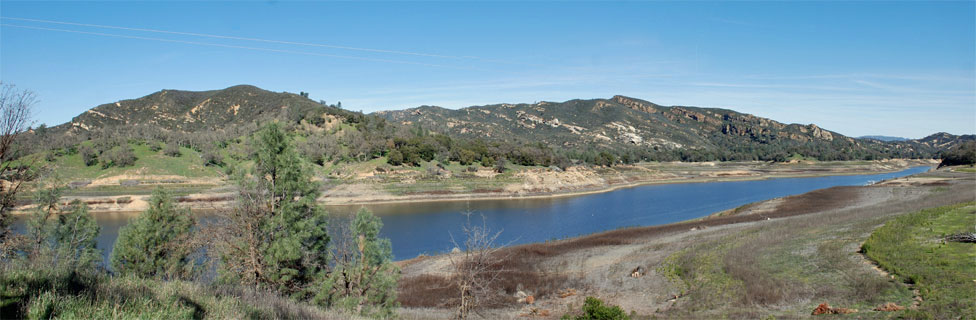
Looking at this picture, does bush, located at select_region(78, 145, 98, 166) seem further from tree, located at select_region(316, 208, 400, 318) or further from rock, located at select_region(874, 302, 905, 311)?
rock, located at select_region(874, 302, 905, 311)

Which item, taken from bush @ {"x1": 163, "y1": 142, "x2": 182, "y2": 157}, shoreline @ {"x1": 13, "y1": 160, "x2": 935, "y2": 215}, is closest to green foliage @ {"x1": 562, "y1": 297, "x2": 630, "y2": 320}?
shoreline @ {"x1": 13, "y1": 160, "x2": 935, "y2": 215}

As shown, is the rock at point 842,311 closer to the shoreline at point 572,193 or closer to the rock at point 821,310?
the rock at point 821,310

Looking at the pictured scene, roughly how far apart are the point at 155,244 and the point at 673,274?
2202 cm

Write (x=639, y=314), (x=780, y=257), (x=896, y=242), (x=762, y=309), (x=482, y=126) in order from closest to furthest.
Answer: (x=762, y=309) < (x=639, y=314) < (x=896, y=242) < (x=780, y=257) < (x=482, y=126)

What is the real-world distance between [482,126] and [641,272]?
580ft

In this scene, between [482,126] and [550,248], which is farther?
[482,126]

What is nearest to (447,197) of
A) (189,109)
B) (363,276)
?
(363,276)

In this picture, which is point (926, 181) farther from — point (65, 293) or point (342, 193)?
point (65, 293)

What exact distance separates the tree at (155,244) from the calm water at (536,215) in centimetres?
1486

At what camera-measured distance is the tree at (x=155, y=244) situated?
1858 cm

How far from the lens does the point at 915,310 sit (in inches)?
419

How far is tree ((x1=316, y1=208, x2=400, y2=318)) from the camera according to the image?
13.8 m

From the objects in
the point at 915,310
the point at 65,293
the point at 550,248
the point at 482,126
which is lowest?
the point at 550,248

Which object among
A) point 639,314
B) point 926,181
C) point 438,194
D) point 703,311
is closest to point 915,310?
point 703,311
